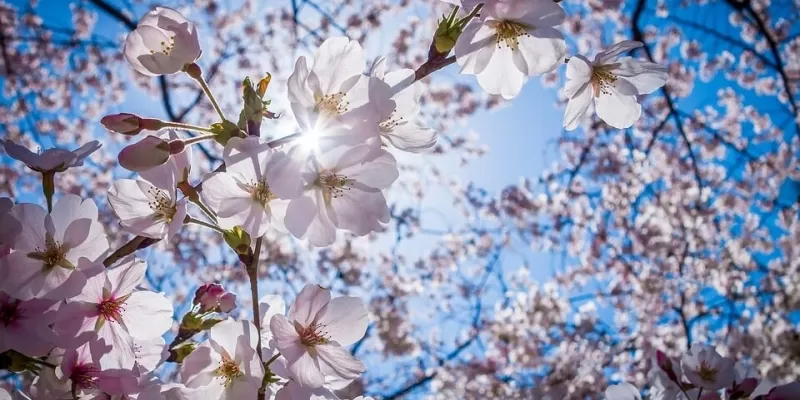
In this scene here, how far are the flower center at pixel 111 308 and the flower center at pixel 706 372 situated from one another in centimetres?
189

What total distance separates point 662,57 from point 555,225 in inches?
159

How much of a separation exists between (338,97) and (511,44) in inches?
17.9

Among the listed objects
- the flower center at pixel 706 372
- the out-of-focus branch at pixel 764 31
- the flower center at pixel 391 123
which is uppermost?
the out-of-focus branch at pixel 764 31

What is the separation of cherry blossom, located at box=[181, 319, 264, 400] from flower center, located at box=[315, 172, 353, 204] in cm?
33

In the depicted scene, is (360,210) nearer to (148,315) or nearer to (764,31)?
(148,315)

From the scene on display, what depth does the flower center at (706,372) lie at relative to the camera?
1.92m

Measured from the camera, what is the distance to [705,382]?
6.26 feet

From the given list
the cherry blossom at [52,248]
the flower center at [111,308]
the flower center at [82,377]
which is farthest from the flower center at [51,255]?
the flower center at [82,377]

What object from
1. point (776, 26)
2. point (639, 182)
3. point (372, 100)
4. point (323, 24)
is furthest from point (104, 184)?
point (776, 26)

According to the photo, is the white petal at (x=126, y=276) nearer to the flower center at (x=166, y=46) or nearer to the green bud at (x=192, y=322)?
the green bud at (x=192, y=322)

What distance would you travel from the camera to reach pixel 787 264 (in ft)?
33.8

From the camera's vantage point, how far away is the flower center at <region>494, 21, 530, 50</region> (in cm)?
126

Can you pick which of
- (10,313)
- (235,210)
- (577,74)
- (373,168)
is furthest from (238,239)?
(577,74)

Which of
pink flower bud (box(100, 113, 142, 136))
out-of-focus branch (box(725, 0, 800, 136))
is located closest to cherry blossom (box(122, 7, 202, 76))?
pink flower bud (box(100, 113, 142, 136))
